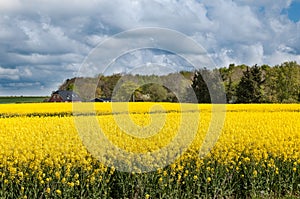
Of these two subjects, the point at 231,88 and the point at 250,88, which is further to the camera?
the point at 231,88

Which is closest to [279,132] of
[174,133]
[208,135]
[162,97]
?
[208,135]

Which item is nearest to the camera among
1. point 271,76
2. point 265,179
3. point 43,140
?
point 265,179

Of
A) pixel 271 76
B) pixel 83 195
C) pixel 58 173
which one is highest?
pixel 271 76

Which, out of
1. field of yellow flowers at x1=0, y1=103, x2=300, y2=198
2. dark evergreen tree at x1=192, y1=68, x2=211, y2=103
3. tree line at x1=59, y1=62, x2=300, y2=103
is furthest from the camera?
dark evergreen tree at x1=192, y1=68, x2=211, y2=103

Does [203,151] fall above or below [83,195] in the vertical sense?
above

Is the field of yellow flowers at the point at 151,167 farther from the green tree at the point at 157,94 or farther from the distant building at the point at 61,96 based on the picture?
the distant building at the point at 61,96

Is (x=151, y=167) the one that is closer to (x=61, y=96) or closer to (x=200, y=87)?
(x=200, y=87)

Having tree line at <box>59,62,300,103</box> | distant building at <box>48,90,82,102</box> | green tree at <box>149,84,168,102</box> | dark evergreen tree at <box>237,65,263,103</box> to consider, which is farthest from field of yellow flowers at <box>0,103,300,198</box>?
distant building at <box>48,90,82,102</box>

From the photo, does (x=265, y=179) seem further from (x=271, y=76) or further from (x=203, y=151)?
(x=271, y=76)

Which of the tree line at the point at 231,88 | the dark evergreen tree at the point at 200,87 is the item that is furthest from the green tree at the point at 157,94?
the dark evergreen tree at the point at 200,87

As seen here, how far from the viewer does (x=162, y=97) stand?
39406 millimetres

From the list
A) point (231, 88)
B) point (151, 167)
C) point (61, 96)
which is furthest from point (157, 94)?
point (61, 96)

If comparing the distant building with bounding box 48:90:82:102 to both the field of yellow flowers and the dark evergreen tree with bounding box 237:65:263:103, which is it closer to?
the dark evergreen tree with bounding box 237:65:263:103

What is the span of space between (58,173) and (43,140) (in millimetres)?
3164
